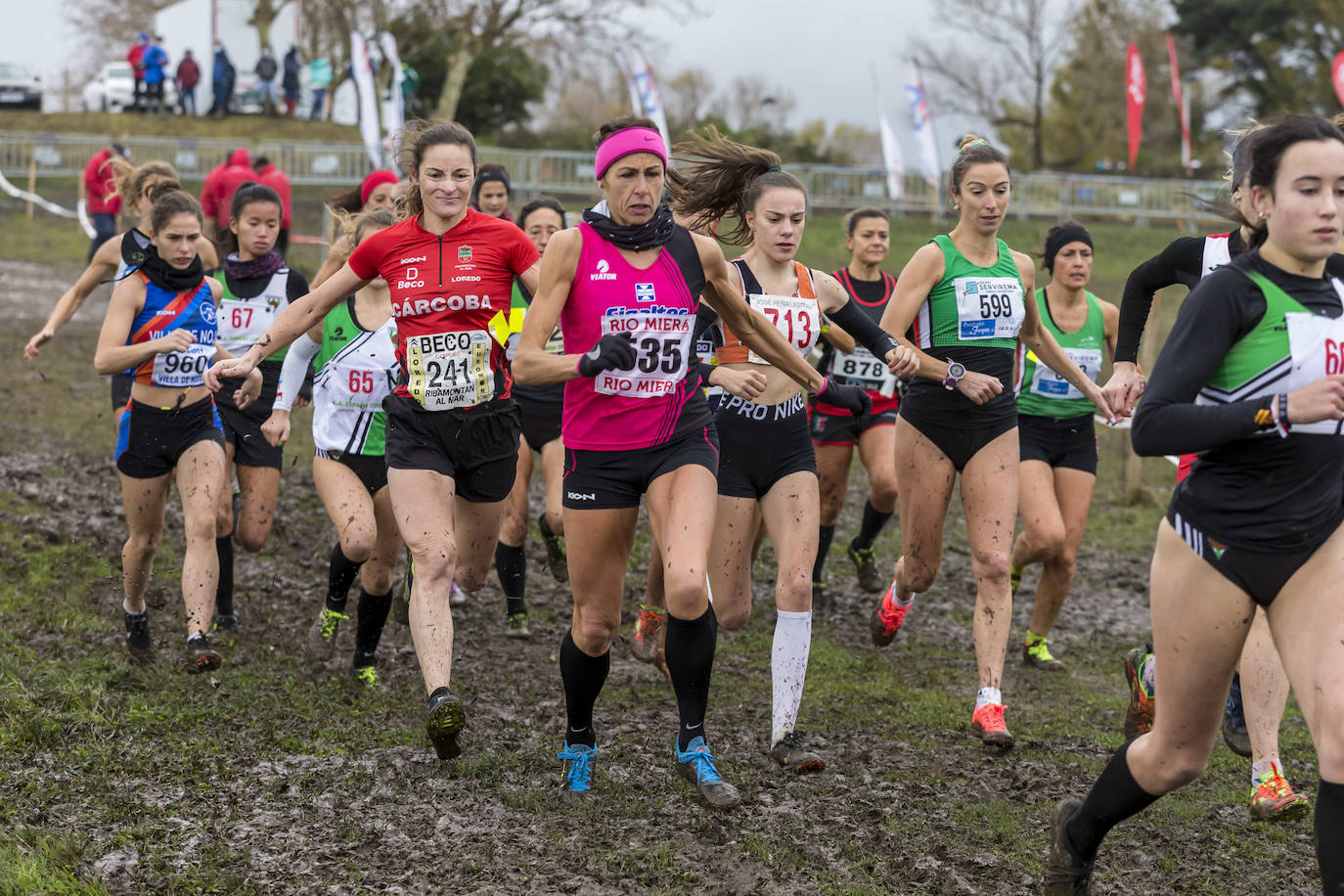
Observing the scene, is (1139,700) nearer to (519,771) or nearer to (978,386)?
(978,386)

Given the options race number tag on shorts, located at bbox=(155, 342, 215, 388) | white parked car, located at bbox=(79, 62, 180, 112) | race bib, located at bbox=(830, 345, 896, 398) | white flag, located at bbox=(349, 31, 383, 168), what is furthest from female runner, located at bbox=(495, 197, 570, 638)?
white parked car, located at bbox=(79, 62, 180, 112)

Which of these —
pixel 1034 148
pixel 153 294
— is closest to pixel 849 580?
pixel 153 294

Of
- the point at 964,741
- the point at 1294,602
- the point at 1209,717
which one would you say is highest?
the point at 1294,602

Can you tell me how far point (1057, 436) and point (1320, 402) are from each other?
171 inches

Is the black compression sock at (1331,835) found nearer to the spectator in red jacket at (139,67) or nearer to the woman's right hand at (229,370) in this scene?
the woman's right hand at (229,370)

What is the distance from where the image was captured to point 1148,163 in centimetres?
4656

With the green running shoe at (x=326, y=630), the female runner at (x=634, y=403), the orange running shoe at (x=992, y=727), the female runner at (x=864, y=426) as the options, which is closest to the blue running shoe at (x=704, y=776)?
the female runner at (x=634, y=403)

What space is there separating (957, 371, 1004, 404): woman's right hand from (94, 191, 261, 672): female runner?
149 inches

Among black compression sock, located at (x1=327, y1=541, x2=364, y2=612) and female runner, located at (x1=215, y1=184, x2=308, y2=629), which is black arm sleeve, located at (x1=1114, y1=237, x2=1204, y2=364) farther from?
female runner, located at (x1=215, y1=184, x2=308, y2=629)

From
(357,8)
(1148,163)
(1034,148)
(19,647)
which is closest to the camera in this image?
(19,647)

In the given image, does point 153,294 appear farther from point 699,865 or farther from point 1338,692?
point 1338,692

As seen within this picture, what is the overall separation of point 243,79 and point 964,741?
44.2m

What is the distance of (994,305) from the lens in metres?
6.48

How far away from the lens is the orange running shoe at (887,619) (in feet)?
24.5
